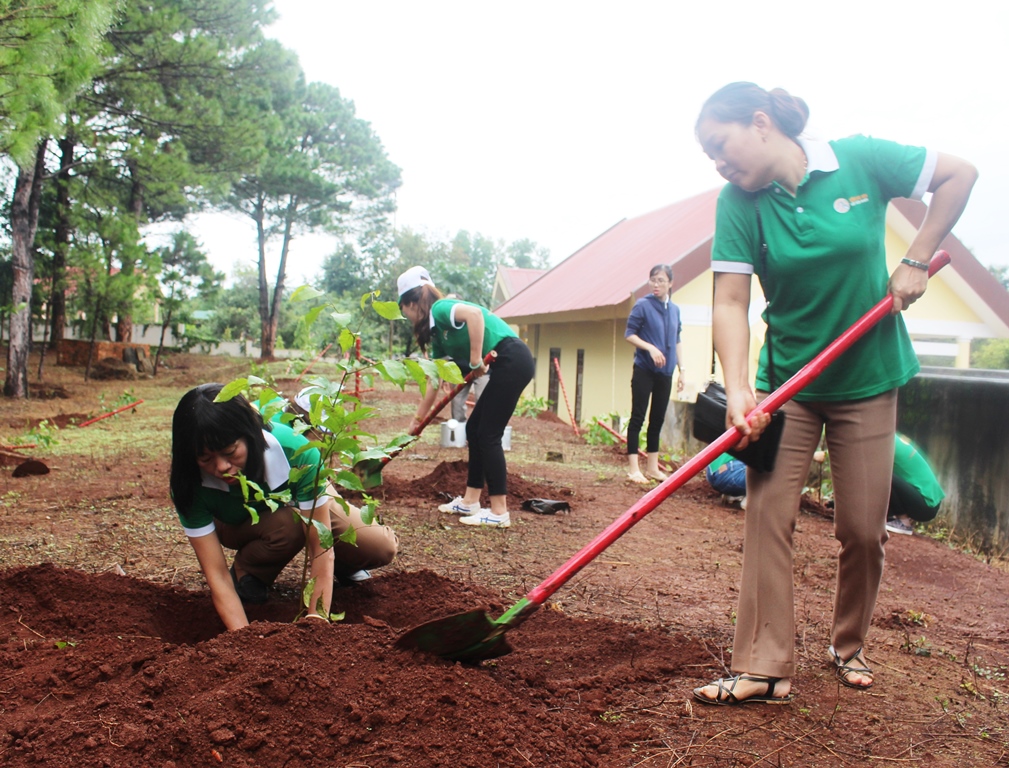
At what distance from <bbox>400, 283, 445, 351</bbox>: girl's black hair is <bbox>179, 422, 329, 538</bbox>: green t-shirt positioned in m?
1.67

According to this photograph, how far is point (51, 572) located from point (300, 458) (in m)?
1.17

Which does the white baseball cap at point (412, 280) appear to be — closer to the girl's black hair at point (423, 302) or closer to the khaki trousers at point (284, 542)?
the girl's black hair at point (423, 302)

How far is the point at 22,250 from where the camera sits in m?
12.1

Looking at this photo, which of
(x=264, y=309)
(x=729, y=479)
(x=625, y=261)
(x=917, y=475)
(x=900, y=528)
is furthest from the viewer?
(x=264, y=309)

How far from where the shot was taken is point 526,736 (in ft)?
5.95

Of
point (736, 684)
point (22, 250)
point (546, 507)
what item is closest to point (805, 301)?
point (736, 684)

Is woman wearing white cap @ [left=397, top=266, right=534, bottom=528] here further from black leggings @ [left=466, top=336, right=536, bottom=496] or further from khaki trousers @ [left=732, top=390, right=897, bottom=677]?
khaki trousers @ [left=732, top=390, right=897, bottom=677]

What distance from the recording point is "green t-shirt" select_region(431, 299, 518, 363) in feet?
13.9

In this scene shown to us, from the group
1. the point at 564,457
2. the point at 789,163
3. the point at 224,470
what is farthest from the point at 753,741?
the point at 564,457

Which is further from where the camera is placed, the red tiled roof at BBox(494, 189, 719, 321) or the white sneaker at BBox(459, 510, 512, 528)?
the red tiled roof at BBox(494, 189, 719, 321)

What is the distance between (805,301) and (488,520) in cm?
264

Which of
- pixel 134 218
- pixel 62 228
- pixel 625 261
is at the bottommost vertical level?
pixel 625 261

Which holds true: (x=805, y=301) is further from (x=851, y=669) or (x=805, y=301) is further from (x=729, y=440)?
(x=851, y=669)

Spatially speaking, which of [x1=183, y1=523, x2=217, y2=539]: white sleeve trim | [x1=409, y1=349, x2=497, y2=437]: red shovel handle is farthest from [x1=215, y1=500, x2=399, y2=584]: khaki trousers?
[x1=409, y1=349, x2=497, y2=437]: red shovel handle
